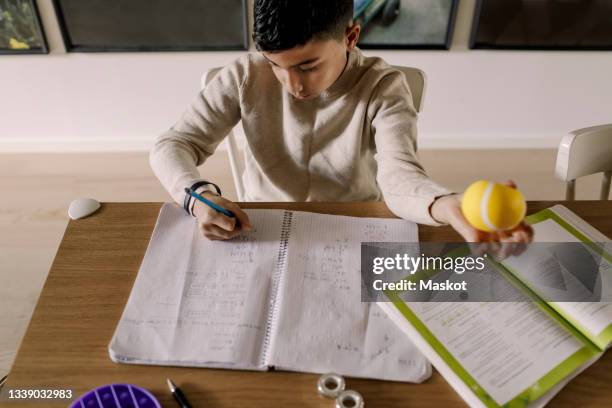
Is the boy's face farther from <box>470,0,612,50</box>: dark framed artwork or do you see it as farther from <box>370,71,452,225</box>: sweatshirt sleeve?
<box>470,0,612,50</box>: dark framed artwork

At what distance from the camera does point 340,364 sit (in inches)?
25.9

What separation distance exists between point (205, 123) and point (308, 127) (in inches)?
8.6

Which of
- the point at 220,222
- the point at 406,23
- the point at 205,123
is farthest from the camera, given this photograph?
the point at 406,23

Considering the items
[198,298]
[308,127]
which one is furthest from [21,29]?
[198,298]

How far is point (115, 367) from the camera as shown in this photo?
26.2 inches

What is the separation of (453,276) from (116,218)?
0.59m

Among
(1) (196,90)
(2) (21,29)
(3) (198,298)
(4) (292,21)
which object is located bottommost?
(1) (196,90)

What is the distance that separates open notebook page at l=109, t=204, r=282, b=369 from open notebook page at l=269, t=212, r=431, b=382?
1.4 inches

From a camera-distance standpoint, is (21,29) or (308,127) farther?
(21,29)

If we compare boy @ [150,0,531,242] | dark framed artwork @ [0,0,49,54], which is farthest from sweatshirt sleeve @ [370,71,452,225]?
dark framed artwork @ [0,0,49,54]

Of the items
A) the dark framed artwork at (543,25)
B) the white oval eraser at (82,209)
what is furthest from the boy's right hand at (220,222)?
the dark framed artwork at (543,25)

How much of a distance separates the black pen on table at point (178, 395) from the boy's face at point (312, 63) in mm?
522

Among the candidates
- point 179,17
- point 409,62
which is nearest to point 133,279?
point 179,17

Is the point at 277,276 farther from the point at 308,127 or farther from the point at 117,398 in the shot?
the point at 308,127
